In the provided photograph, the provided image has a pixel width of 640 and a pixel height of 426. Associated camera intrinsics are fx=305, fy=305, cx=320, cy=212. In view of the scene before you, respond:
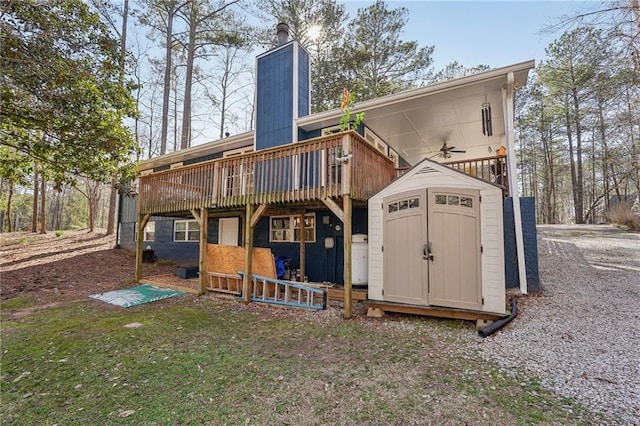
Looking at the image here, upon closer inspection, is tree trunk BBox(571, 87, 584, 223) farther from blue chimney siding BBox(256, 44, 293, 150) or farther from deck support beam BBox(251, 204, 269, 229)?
deck support beam BBox(251, 204, 269, 229)

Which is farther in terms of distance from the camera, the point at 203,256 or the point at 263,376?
the point at 203,256

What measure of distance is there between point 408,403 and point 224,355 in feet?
7.79

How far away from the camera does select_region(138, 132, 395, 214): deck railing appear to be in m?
5.81

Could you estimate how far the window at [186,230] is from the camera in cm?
1176

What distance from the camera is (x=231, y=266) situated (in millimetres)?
7551

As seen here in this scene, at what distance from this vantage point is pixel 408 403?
276 cm

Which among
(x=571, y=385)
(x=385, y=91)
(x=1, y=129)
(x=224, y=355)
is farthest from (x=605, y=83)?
(x=1, y=129)

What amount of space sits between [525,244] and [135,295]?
29.4ft

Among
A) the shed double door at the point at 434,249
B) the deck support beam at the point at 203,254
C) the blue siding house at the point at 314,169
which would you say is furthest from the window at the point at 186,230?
the shed double door at the point at 434,249

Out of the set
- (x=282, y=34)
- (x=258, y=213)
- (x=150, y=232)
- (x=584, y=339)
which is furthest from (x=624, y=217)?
(x=150, y=232)

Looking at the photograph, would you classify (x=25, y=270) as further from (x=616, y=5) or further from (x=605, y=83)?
(x=605, y=83)

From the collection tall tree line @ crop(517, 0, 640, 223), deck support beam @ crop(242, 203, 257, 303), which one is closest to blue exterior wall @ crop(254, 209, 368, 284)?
deck support beam @ crop(242, 203, 257, 303)

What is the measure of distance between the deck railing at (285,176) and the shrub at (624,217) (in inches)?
516

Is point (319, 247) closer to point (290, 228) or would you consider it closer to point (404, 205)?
point (290, 228)
